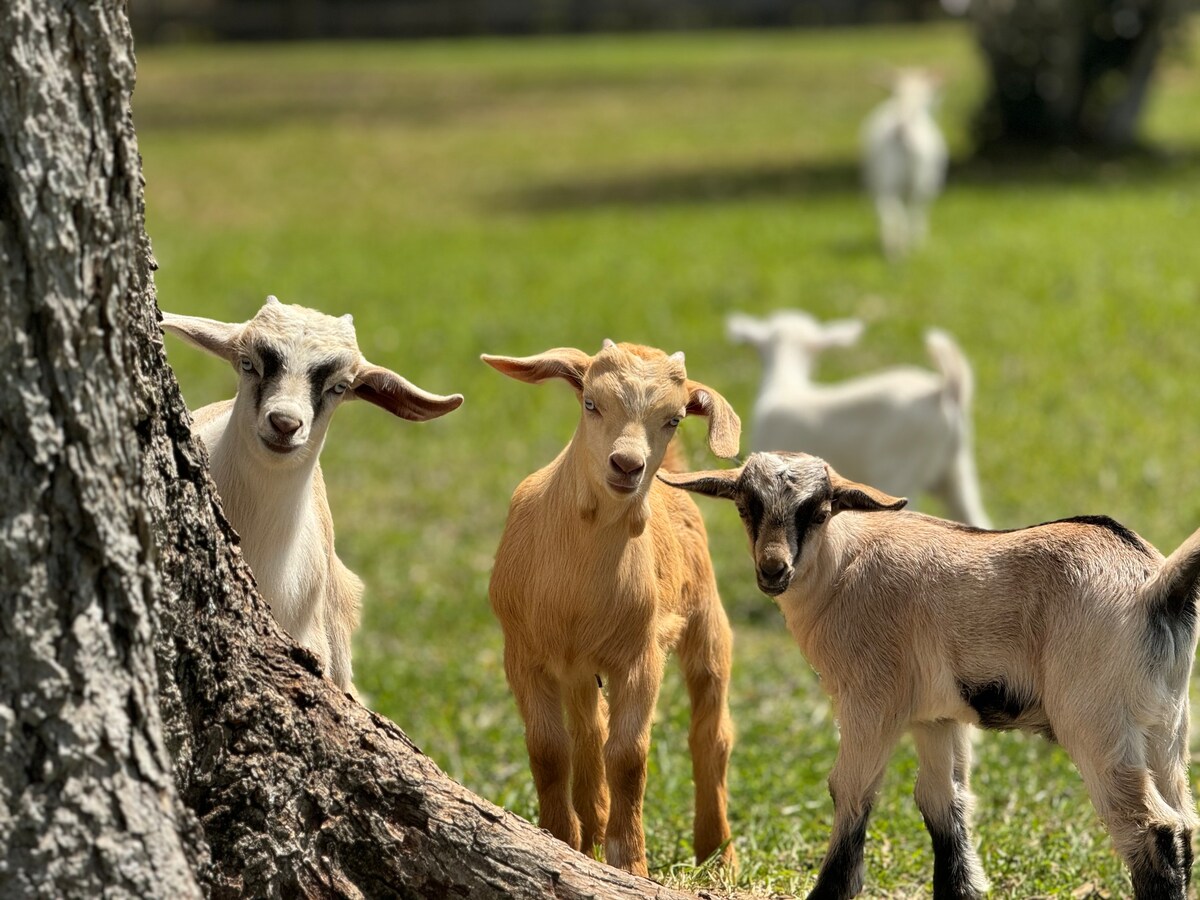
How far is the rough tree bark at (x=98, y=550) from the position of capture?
282 centimetres

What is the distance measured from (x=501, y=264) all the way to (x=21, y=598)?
13.0 meters

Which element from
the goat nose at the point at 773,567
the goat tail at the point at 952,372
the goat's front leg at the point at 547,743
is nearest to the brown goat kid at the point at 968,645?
the goat nose at the point at 773,567

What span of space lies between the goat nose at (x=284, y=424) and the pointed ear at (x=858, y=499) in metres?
1.23

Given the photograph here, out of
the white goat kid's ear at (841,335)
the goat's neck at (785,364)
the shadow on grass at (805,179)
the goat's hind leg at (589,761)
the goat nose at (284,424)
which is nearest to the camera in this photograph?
the goat nose at (284,424)

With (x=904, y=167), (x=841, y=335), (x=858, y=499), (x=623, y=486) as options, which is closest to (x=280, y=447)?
(x=623, y=486)

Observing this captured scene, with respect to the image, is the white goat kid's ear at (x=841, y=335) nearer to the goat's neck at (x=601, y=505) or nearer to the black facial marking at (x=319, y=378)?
the goat's neck at (x=601, y=505)

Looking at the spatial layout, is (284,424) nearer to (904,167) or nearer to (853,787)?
(853,787)

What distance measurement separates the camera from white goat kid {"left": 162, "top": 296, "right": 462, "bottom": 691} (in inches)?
147

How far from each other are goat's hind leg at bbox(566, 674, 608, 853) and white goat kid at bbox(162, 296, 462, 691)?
25.6 inches

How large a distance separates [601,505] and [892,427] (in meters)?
4.15

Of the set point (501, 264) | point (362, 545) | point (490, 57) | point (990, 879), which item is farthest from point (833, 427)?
point (490, 57)

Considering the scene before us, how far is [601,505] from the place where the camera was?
385 centimetres

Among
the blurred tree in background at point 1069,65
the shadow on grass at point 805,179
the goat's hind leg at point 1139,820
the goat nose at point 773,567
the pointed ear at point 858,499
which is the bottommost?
the goat's hind leg at point 1139,820

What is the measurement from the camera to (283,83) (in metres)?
30.5
